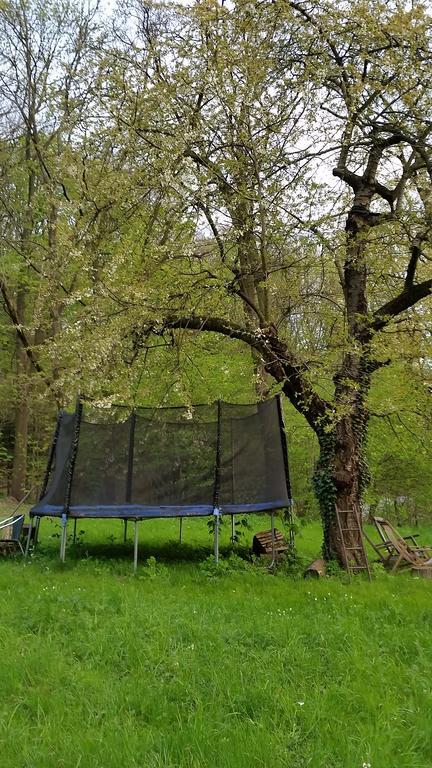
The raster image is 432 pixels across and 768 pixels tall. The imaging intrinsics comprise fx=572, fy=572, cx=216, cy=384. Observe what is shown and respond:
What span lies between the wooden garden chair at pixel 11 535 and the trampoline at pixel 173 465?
A: 0.55m

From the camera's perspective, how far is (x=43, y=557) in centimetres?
873

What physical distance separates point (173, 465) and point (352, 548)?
2.89 m

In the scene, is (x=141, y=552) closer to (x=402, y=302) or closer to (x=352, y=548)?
(x=352, y=548)

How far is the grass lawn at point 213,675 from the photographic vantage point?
293 cm

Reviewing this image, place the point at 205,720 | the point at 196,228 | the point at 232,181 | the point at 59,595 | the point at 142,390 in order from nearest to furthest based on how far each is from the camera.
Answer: the point at 205,720
the point at 59,595
the point at 232,181
the point at 196,228
the point at 142,390

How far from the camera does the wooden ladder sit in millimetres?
7906

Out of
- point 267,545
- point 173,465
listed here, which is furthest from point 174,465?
point 267,545

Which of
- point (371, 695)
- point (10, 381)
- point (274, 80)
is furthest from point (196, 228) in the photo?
point (10, 381)

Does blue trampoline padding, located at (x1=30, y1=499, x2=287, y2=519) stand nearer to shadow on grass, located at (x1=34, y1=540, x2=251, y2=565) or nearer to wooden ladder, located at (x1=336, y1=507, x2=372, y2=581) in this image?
shadow on grass, located at (x1=34, y1=540, x2=251, y2=565)

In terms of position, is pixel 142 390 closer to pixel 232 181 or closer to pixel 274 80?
pixel 232 181

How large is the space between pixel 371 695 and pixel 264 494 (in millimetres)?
4939

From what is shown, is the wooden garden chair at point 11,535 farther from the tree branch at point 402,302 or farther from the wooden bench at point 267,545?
the tree branch at point 402,302

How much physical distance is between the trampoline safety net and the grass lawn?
1.69m

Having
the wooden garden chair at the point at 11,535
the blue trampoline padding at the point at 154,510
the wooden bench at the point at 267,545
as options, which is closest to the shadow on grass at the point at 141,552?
the wooden bench at the point at 267,545
